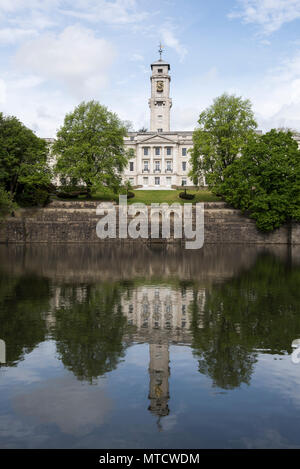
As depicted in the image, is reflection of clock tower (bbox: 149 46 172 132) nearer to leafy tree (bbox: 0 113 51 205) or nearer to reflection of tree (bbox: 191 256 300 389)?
leafy tree (bbox: 0 113 51 205)

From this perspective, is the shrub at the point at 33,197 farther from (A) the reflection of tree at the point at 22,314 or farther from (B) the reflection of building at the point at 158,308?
(B) the reflection of building at the point at 158,308

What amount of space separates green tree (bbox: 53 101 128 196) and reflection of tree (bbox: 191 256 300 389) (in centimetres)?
4041

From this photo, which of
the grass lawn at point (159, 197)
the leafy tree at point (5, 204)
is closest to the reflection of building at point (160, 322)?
the leafy tree at point (5, 204)

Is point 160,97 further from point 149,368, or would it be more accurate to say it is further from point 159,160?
point 149,368

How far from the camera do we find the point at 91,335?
33.4 feet

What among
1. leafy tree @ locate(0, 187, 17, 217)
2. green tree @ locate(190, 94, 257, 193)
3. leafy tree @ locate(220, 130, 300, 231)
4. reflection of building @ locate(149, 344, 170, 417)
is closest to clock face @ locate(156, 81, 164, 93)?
green tree @ locate(190, 94, 257, 193)

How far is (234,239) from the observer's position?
51.8 meters

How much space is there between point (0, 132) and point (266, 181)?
3158 centimetres

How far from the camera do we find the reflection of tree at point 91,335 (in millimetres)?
8406

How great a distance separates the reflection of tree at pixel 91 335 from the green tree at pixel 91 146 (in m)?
43.0

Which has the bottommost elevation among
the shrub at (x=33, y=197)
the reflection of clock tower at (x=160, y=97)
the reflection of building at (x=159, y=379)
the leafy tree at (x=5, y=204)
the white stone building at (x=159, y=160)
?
the reflection of building at (x=159, y=379)

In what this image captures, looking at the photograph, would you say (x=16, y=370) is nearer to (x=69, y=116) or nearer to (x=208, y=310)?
(x=208, y=310)

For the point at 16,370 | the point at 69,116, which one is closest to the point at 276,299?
the point at 16,370

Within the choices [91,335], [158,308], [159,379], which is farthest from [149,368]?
[158,308]
